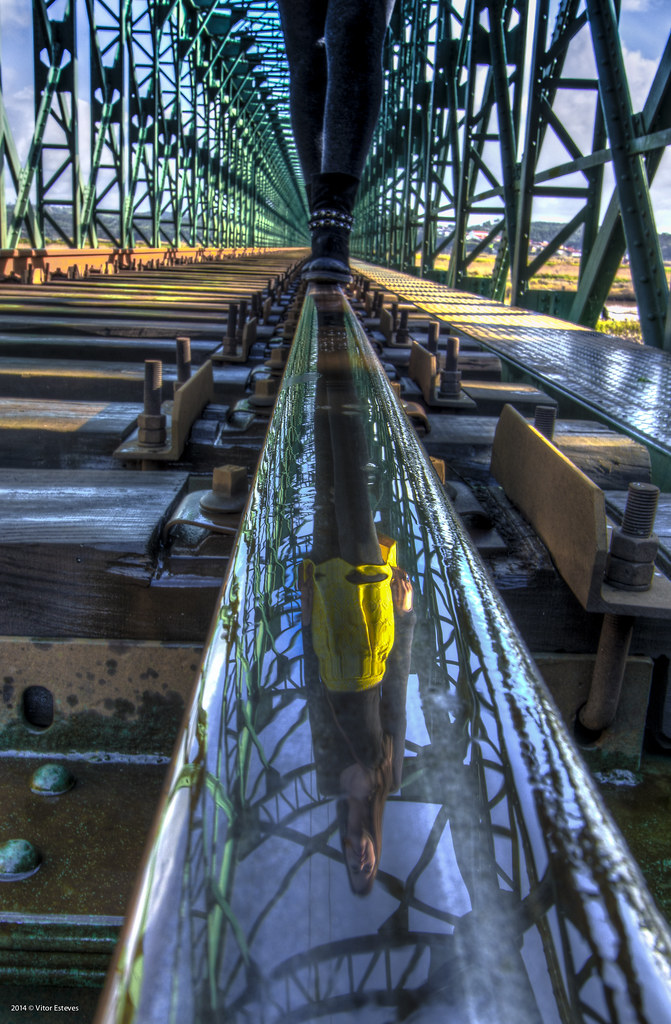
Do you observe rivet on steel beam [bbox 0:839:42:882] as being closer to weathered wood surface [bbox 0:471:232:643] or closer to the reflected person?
weathered wood surface [bbox 0:471:232:643]

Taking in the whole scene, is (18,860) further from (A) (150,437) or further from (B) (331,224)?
(B) (331,224)

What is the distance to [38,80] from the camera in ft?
30.4

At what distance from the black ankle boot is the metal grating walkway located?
60cm

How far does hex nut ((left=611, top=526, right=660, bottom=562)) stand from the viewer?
90cm

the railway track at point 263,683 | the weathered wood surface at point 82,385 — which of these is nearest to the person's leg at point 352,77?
the railway track at point 263,683

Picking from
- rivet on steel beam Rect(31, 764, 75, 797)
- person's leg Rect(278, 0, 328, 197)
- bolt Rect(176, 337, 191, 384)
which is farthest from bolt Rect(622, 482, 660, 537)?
person's leg Rect(278, 0, 328, 197)

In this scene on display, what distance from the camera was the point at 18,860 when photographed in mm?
848

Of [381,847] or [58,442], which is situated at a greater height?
[381,847]

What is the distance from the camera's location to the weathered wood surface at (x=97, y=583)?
40.9 inches

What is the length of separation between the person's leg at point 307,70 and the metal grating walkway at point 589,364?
969 millimetres

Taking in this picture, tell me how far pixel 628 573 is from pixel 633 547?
3 cm

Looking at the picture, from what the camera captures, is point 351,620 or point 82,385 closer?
point 351,620

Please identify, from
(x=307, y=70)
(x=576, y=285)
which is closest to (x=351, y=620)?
(x=307, y=70)

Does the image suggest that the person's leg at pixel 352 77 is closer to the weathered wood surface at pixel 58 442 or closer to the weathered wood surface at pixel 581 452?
the weathered wood surface at pixel 581 452
